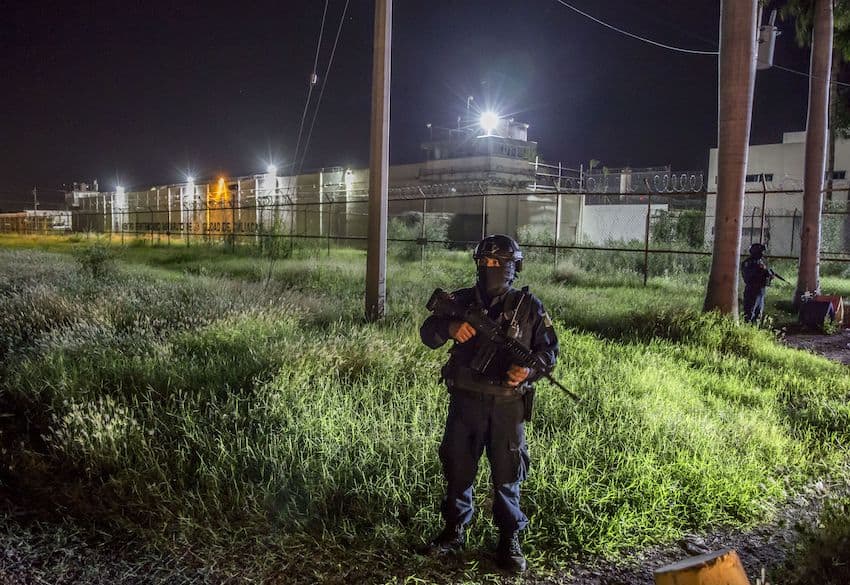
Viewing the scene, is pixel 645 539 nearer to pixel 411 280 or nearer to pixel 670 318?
pixel 670 318

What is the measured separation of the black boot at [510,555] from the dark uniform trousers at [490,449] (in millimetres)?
63

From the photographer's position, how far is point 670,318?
9281 mm

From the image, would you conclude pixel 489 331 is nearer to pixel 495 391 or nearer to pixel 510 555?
pixel 495 391

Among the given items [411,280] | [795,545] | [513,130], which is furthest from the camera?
[513,130]

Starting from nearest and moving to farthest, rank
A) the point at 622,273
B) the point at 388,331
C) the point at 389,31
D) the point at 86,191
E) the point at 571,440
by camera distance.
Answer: the point at 571,440
the point at 388,331
the point at 389,31
the point at 622,273
the point at 86,191

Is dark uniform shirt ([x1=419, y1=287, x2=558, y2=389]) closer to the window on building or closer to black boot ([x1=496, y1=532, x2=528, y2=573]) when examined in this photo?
black boot ([x1=496, y1=532, x2=528, y2=573])

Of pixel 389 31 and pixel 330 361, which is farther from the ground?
pixel 389 31

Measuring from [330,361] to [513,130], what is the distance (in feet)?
148

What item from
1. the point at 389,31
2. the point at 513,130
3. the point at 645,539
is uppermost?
the point at 513,130

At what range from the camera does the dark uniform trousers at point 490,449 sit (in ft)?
10.9

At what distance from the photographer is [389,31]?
876 cm

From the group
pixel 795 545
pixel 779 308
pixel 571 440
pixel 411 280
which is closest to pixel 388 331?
pixel 571 440

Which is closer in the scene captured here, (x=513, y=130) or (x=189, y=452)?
(x=189, y=452)

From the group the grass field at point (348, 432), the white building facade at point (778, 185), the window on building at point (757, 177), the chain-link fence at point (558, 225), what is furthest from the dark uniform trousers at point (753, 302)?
the window on building at point (757, 177)
